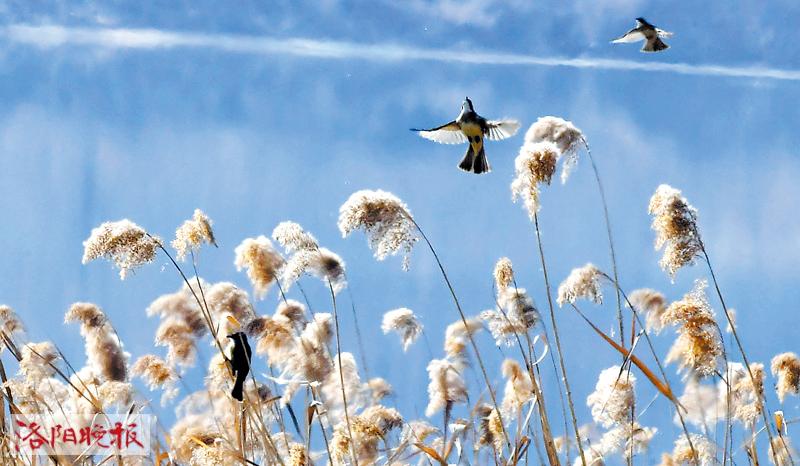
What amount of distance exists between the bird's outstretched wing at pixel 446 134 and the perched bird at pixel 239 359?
9.01 ft

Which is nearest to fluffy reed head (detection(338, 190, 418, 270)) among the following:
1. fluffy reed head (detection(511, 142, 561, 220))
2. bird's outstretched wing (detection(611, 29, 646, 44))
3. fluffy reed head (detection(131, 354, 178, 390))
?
fluffy reed head (detection(511, 142, 561, 220))

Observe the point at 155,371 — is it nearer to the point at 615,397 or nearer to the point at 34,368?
the point at 34,368

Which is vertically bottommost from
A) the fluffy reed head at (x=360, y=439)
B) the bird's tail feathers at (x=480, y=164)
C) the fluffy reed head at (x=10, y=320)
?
the fluffy reed head at (x=360, y=439)

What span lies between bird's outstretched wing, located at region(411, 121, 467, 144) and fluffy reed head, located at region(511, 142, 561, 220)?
2993 mm

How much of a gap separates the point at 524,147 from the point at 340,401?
1.33 m

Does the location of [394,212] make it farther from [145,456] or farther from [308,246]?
[145,456]

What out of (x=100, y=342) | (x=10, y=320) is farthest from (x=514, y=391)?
(x=10, y=320)

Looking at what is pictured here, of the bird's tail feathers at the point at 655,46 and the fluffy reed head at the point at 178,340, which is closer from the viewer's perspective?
the fluffy reed head at the point at 178,340

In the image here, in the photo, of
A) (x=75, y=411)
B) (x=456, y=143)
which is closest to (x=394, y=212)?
(x=75, y=411)

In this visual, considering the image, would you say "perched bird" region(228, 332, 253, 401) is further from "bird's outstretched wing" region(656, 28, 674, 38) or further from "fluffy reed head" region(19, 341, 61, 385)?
"bird's outstretched wing" region(656, 28, 674, 38)

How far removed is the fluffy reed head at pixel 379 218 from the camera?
301cm

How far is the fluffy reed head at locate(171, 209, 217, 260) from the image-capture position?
348 cm

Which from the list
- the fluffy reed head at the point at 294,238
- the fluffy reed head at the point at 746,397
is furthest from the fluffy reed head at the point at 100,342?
the fluffy reed head at the point at 746,397

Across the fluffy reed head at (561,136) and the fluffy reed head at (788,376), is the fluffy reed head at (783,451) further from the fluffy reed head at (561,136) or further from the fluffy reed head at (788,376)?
the fluffy reed head at (561,136)
